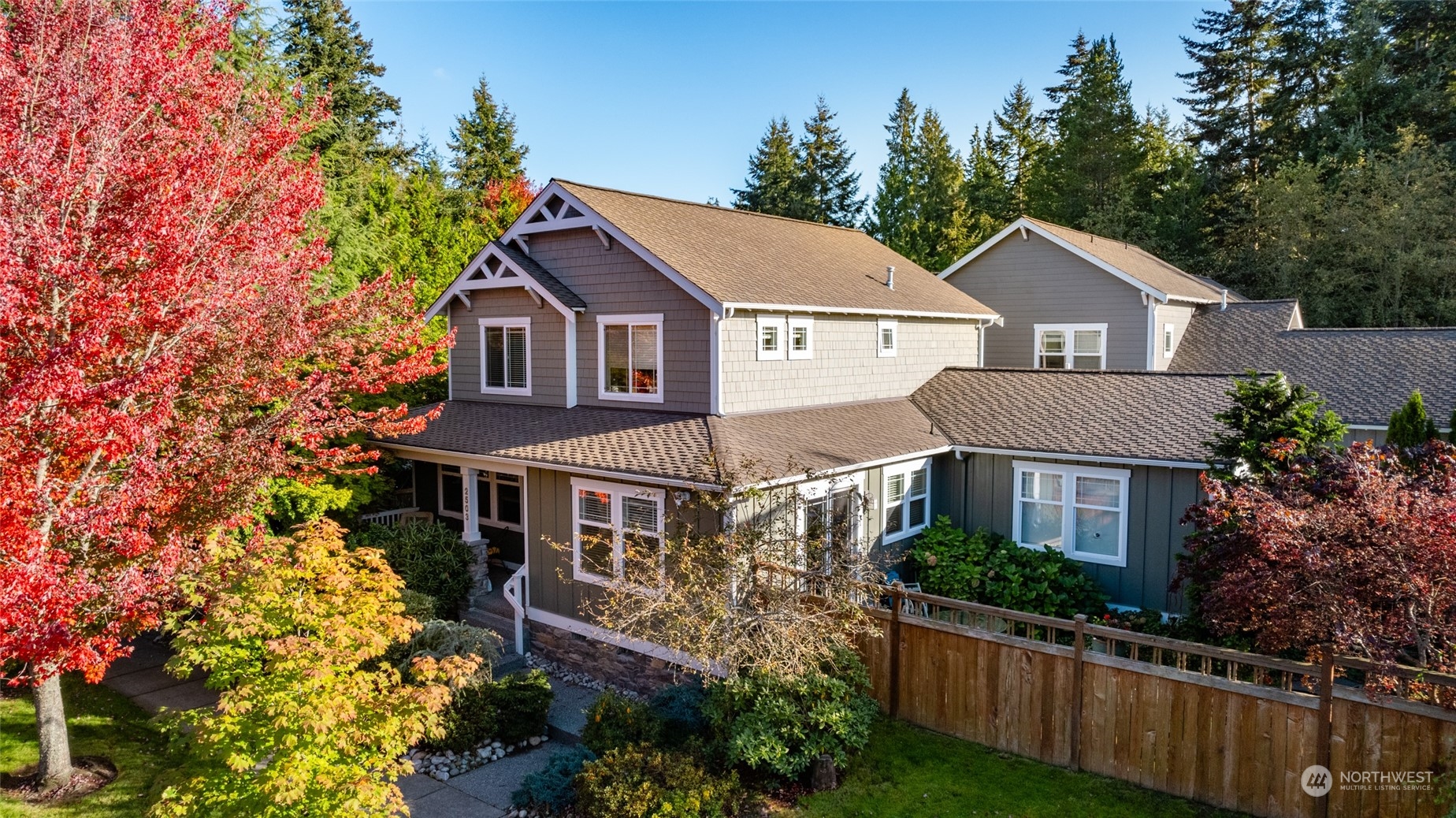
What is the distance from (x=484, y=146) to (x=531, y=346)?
103 feet

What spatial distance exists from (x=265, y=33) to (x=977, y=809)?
1833cm

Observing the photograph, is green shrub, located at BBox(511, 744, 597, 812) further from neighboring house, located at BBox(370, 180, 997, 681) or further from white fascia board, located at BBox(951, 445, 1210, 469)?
white fascia board, located at BBox(951, 445, 1210, 469)

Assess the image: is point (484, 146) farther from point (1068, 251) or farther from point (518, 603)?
point (518, 603)

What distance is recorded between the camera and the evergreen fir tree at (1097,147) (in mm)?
40531

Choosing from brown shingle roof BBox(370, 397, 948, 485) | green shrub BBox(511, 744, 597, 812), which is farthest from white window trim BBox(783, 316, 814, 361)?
green shrub BBox(511, 744, 597, 812)

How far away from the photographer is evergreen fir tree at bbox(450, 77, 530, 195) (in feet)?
140

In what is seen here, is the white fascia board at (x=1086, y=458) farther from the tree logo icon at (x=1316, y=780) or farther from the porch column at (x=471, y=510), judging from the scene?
the porch column at (x=471, y=510)

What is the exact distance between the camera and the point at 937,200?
147 feet

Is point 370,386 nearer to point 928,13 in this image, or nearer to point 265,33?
point 265,33

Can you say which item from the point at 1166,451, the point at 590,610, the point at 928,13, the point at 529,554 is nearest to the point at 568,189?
the point at 529,554

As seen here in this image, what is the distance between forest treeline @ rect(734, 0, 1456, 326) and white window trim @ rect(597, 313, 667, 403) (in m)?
28.7

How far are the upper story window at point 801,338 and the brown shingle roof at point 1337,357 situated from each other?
1200 centimetres

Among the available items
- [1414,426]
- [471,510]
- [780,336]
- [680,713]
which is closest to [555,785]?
[680,713]

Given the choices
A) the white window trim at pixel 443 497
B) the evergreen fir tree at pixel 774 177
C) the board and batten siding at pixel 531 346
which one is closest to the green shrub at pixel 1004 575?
the board and batten siding at pixel 531 346
